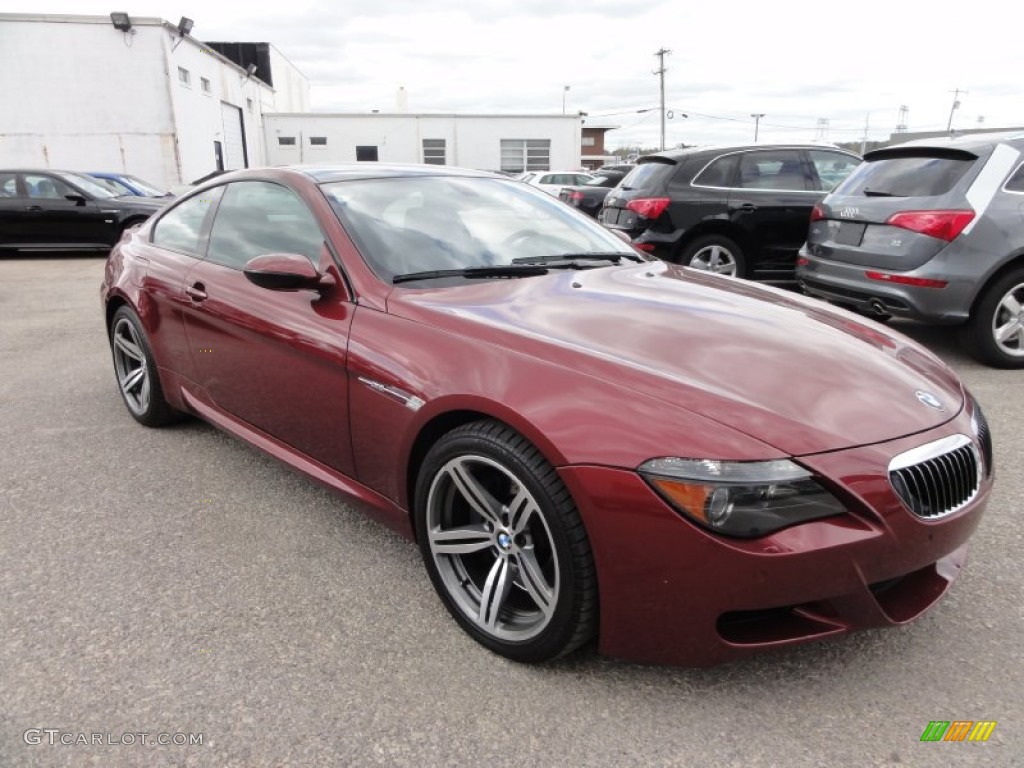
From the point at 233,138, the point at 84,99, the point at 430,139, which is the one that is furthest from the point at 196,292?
the point at 430,139

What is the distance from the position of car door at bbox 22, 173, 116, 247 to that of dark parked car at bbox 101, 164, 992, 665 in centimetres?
1048

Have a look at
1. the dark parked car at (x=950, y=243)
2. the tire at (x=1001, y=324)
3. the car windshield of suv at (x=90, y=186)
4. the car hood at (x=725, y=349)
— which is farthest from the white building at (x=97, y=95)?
the car hood at (x=725, y=349)

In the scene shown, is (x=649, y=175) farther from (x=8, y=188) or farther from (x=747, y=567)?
(x=8, y=188)

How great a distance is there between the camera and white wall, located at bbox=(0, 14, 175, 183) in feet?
62.2

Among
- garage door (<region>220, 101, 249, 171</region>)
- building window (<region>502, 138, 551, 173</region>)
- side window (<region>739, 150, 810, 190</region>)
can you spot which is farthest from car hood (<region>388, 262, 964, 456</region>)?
building window (<region>502, 138, 551, 173</region>)

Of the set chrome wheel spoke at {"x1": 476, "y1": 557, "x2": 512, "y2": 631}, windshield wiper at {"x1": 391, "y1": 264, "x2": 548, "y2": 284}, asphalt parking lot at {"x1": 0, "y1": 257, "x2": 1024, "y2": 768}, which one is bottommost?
asphalt parking lot at {"x1": 0, "y1": 257, "x2": 1024, "y2": 768}

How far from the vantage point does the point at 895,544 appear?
1.78 metres

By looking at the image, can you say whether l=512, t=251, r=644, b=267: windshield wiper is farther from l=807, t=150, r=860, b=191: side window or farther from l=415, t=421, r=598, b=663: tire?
l=807, t=150, r=860, b=191: side window

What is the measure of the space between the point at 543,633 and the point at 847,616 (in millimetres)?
787

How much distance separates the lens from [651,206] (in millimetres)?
7207

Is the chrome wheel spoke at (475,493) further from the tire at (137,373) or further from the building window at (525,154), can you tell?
the building window at (525,154)

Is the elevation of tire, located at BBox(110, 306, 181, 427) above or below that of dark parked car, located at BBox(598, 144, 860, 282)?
below

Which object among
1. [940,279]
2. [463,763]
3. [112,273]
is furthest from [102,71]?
[463,763]

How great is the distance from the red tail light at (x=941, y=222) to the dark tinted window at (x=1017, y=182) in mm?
378
